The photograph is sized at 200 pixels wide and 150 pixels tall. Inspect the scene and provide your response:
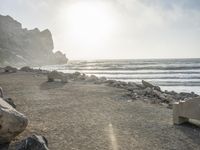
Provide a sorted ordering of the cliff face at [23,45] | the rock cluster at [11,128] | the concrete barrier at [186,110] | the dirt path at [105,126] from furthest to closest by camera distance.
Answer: the cliff face at [23,45]
the concrete barrier at [186,110]
the dirt path at [105,126]
the rock cluster at [11,128]

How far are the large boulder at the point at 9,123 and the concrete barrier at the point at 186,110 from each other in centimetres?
510

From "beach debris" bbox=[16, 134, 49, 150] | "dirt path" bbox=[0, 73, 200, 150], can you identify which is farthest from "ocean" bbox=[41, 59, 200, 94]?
"beach debris" bbox=[16, 134, 49, 150]

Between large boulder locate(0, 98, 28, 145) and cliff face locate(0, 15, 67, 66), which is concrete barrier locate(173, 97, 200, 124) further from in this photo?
cliff face locate(0, 15, 67, 66)

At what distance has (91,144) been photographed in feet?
26.4

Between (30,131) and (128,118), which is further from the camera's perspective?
(128,118)

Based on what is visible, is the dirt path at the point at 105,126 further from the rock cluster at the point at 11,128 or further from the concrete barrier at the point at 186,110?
the rock cluster at the point at 11,128

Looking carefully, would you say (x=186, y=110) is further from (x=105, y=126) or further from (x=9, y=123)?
(x=9, y=123)

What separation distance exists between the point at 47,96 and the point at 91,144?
852 centimetres

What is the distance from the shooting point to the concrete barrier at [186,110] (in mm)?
9852

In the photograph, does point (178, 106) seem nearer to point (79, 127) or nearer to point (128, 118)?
point (128, 118)

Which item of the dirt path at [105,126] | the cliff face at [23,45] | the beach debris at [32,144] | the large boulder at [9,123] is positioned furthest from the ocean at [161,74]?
the cliff face at [23,45]

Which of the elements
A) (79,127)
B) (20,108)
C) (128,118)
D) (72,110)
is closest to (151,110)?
(128,118)

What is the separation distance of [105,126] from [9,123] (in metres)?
3.47

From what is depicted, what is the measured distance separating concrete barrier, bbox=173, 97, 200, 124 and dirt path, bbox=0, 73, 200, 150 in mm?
305
